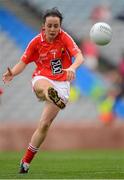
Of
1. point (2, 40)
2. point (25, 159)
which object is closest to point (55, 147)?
point (2, 40)

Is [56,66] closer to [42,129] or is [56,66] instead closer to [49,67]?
A: [49,67]

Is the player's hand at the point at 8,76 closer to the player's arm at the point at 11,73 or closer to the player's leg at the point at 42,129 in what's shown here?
the player's arm at the point at 11,73

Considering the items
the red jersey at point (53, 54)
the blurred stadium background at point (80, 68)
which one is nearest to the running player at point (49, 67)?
the red jersey at point (53, 54)

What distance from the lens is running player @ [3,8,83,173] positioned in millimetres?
9016

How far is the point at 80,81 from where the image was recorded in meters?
19.5

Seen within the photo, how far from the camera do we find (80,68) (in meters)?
19.6

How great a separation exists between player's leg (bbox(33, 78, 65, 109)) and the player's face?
1.89 feet

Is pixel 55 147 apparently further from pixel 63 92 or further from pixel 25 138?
pixel 63 92

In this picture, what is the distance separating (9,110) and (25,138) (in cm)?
257

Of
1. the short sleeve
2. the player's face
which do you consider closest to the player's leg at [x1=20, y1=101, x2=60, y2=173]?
the short sleeve

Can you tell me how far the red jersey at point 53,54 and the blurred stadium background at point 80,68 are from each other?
27.0 feet

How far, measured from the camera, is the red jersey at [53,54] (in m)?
9.23

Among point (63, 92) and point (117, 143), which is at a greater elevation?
point (63, 92)

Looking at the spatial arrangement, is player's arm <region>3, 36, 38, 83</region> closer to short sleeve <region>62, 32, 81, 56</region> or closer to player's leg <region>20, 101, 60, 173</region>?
short sleeve <region>62, 32, 81, 56</region>
